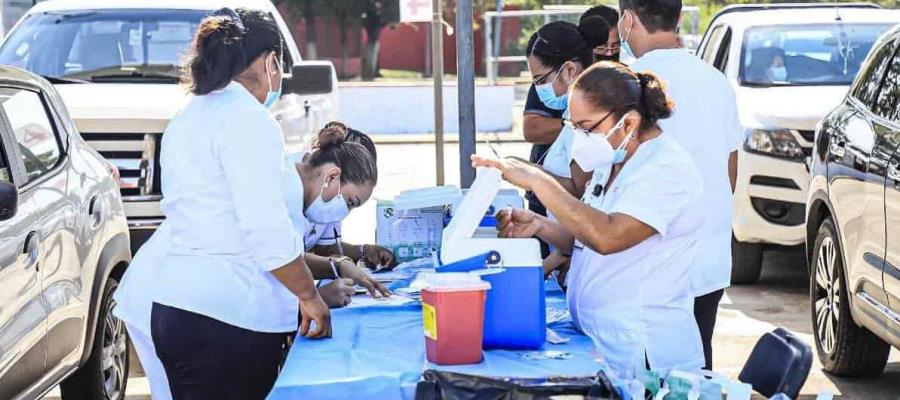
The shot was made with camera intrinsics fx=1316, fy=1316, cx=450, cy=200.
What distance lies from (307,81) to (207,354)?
571cm

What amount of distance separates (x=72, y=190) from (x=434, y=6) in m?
4.31

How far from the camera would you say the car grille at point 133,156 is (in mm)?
8039

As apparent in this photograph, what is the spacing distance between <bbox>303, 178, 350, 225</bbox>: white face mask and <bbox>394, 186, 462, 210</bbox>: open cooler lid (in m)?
0.41

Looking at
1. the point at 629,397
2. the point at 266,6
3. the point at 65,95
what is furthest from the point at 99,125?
the point at 629,397

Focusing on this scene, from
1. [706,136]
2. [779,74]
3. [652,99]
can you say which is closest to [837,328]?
[706,136]

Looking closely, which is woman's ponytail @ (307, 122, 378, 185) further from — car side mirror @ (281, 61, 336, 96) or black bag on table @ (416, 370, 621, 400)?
car side mirror @ (281, 61, 336, 96)

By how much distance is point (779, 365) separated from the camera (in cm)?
365

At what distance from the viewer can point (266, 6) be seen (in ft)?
32.3

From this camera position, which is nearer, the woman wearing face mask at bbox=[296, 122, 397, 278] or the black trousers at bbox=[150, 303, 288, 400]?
the black trousers at bbox=[150, 303, 288, 400]

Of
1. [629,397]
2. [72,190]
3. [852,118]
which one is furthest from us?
[852,118]

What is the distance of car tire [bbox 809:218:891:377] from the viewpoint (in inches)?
253

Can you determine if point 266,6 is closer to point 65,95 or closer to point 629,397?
point 65,95

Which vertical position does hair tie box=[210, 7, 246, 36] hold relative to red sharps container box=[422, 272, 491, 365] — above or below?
above

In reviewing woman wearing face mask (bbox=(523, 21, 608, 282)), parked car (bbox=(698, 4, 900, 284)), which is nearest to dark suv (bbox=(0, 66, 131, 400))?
woman wearing face mask (bbox=(523, 21, 608, 282))
